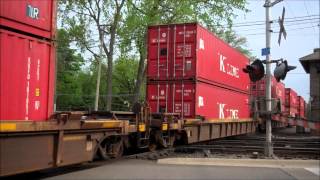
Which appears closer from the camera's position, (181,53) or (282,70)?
(282,70)

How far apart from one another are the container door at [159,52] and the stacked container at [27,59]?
8.09m

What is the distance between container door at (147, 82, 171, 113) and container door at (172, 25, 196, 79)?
605 millimetres

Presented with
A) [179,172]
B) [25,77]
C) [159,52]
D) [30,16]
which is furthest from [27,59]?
[159,52]

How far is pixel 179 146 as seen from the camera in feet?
62.8

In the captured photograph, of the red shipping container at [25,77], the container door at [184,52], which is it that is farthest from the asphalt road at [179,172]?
the container door at [184,52]

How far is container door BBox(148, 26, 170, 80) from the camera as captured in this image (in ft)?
60.0

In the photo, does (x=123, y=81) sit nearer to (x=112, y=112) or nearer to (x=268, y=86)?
(x=268, y=86)

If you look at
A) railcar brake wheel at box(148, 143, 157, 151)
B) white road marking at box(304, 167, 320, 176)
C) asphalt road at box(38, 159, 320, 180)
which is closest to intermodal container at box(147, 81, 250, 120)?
railcar brake wheel at box(148, 143, 157, 151)

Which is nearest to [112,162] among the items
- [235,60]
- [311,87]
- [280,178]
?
[280,178]

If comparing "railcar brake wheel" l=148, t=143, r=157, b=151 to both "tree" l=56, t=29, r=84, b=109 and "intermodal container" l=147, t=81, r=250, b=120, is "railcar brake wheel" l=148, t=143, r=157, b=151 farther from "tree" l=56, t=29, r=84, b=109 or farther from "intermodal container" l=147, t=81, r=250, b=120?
A: "tree" l=56, t=29, r=84, b=109

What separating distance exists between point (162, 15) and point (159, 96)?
59.3ft

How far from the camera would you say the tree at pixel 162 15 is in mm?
34562

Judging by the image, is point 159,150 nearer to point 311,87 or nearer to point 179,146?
point 179,146

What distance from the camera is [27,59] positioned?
977 cm
